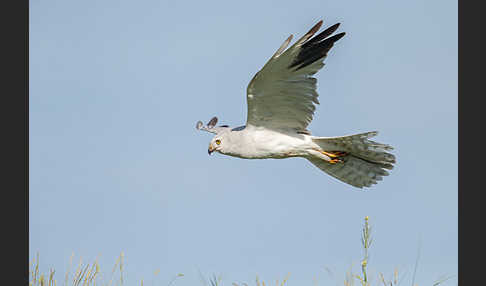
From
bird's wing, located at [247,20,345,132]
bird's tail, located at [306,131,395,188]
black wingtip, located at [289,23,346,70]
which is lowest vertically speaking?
bird's tail, located at [306,131,395,188]

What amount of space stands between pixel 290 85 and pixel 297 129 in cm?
89

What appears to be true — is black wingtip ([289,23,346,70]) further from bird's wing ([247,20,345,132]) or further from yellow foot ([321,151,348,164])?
yellow foot ([321,151,348,164])

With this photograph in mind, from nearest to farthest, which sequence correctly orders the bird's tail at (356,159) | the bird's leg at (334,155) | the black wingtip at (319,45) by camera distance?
the black wingtip at (319,45) → the bird's tail at (356,159) → the bird's leg at (334,155)

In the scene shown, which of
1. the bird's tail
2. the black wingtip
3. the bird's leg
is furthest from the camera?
the bird's leg

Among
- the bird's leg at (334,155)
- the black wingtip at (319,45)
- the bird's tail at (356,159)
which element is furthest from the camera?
the bird's leg at (334,155)

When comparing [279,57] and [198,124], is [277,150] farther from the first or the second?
[198,124]

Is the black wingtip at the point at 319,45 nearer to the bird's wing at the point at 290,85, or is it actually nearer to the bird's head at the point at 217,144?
the bird's wing at the point at 290,85

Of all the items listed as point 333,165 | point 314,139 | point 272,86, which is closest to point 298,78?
point 272,86

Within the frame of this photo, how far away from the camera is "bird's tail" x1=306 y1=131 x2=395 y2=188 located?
24.4 feet

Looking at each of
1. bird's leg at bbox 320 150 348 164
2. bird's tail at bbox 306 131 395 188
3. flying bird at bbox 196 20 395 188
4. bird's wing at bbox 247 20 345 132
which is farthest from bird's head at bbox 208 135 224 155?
bird's leg at bbox 320 150 348 164

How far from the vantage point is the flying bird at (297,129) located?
21.1ft

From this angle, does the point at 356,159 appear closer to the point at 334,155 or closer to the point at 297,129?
the point at 334,155

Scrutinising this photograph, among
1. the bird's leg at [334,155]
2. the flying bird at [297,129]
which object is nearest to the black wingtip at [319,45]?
the flying bird at [297,129]

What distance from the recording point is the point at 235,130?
25.6ft
